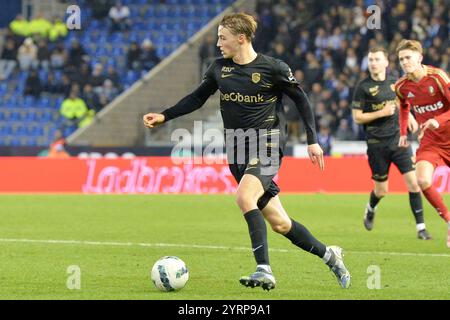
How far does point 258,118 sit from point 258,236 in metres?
1.04

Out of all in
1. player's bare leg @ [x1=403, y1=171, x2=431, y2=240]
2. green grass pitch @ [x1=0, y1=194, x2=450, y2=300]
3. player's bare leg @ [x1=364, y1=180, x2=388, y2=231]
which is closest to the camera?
green grass pitch @ [x1=0, y1=194, x2=450, y2=300]

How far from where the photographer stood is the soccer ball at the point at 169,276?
8.73 metres

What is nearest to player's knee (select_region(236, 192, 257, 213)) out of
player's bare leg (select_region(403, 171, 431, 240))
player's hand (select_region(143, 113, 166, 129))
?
player's hand (select_region(143, 113, 166, 129))

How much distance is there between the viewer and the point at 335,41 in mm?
29094

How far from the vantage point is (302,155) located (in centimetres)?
2583

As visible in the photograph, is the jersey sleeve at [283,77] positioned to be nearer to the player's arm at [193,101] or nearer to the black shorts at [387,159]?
the player's arm at [193,101]

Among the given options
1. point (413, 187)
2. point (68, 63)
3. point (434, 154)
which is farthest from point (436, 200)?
point (68, 63)

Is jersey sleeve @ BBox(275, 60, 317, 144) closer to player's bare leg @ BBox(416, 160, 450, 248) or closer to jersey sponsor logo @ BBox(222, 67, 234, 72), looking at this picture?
jersey sponsor logo @ BBox(222, 67, 234, 72)

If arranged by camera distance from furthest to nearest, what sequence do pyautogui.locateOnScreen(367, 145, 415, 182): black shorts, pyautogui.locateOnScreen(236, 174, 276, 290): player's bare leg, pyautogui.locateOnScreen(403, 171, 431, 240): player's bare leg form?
pyautogui.locateOnScreen(367, 145, 415, 182): black shorts < pyautogui.locateOnScreen(403, 171, 431, 240): player's bare leg < pyautogui.locateOnScreen(236, 174, 276, 290): player's bare leg

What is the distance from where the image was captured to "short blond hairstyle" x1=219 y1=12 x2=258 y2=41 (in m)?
8.92

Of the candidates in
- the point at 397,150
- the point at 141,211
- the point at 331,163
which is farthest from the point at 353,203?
the point at 397,150

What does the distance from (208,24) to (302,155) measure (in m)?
6.98

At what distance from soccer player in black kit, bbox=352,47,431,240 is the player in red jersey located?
1779 mm

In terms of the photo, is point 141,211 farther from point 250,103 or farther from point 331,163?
point 250,103
